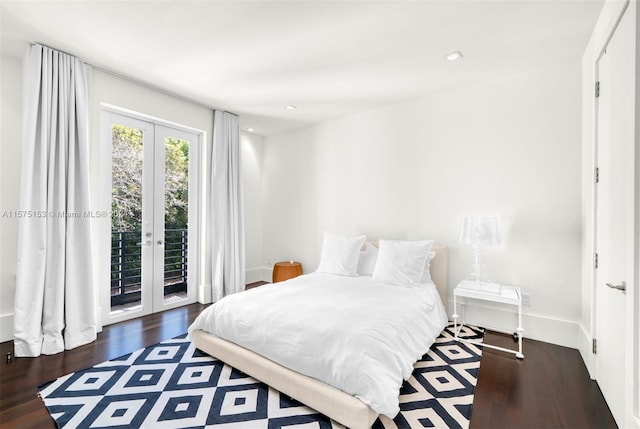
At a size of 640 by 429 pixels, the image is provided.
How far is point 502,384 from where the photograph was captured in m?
2.24

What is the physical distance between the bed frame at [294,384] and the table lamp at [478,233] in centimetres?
194

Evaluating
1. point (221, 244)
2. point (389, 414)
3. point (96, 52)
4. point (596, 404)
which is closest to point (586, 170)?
point (596, 404)

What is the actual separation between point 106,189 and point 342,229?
295cm

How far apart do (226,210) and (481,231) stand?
10.7ft

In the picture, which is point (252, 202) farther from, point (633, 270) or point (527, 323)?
point (633, 270)

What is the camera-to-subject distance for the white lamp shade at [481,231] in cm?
291

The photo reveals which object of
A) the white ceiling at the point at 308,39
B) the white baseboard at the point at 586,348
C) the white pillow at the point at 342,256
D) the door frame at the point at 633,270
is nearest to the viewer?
the door frame at the point at 633,270

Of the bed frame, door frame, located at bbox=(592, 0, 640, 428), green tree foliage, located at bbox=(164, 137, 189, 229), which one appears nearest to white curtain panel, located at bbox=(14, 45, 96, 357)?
green tree foliage, located at bbox=(164, 137, 189, 229)

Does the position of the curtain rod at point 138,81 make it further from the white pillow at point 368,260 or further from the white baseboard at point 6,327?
the white pillow at point 368,260

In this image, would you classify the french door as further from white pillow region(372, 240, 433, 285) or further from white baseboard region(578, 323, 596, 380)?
white baseboard region(578, 323, 596, 380)

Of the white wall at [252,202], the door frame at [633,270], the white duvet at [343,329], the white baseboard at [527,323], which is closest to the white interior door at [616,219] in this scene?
the door frame at [633,270]

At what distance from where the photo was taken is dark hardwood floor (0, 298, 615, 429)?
1.85m

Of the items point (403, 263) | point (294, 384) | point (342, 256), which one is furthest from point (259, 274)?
point (294, 384)

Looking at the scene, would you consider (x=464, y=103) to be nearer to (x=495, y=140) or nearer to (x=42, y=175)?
(x=495, y=140)
